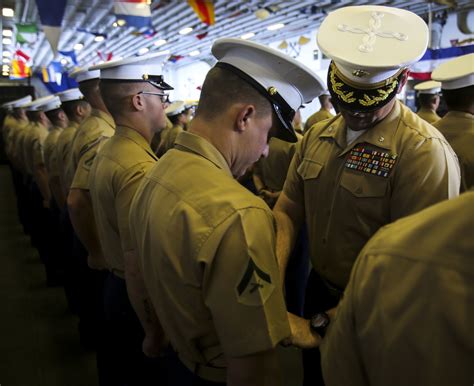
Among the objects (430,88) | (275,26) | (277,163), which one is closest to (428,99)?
(430,88)

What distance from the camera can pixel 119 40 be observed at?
16125 mm

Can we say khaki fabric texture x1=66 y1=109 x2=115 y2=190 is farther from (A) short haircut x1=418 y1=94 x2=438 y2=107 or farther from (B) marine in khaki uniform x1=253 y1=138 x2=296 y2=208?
(A) short haircut x1=418 y1=94 x2=438 y2=107

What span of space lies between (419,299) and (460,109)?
8.09ft

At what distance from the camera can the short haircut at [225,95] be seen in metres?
1.21

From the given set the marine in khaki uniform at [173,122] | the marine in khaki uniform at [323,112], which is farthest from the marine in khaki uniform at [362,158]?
the marine in khaki uniform at [173,122]

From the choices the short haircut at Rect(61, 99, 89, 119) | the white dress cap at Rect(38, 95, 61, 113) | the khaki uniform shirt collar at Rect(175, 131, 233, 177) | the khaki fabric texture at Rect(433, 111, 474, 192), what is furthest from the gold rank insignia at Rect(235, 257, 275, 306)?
the white dress cap at Rect(38, 95, 61, 113)

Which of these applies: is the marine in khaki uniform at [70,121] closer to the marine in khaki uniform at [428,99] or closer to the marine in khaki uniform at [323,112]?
the marine in khaki uniform at [323,112]

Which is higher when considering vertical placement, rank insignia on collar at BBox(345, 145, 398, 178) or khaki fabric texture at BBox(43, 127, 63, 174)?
rank insignia on collar at BBox(345, 145, 398, 178)

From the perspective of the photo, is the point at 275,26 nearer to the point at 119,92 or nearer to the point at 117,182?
the point at 119,92

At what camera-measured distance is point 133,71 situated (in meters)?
2.21

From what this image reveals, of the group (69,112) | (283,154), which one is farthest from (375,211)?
(69,112)

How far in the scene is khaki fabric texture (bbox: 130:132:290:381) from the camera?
1044 mm

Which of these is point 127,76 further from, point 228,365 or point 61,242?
point 61,242

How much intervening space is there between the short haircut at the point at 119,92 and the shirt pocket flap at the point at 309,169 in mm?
900
